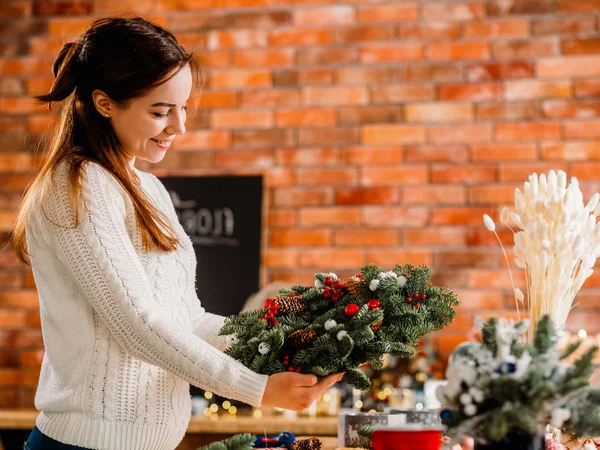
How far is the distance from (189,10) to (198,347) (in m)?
2.77

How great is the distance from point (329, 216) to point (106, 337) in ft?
7.57

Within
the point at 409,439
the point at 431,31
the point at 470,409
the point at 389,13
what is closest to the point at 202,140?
the point at 389,13

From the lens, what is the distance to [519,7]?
12.0ft

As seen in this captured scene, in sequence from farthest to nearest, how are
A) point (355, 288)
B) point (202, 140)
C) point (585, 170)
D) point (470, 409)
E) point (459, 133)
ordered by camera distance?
1. point (202, 140)
2. point (459, 133)
3. point (585, 170)
4. point (355, 288)
5. point (470, 409)

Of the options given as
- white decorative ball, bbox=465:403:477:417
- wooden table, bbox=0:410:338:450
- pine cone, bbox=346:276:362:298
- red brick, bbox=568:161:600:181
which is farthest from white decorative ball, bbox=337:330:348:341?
red brick, bbox=568:161:600:181

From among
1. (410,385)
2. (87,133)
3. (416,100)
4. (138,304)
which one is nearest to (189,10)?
(416,100)

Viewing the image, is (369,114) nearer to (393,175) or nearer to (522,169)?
(393,175)

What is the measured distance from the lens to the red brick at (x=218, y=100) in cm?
387

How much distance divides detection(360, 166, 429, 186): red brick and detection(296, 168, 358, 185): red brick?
0.18 ft

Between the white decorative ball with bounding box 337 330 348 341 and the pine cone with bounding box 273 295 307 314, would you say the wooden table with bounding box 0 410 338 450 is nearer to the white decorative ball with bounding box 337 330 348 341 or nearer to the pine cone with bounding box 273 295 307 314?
the pine cone with bounding box 273 295 307 314

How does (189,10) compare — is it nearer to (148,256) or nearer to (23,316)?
(23,316)

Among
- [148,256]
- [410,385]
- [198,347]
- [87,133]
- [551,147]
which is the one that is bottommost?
[410,385]

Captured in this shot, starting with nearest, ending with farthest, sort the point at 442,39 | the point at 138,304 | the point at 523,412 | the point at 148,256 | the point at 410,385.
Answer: the point at 523,412, the point at 138,304, the point at 148,256, the point at 410,385, the point at 442,39

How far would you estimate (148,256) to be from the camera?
5.19 ft
